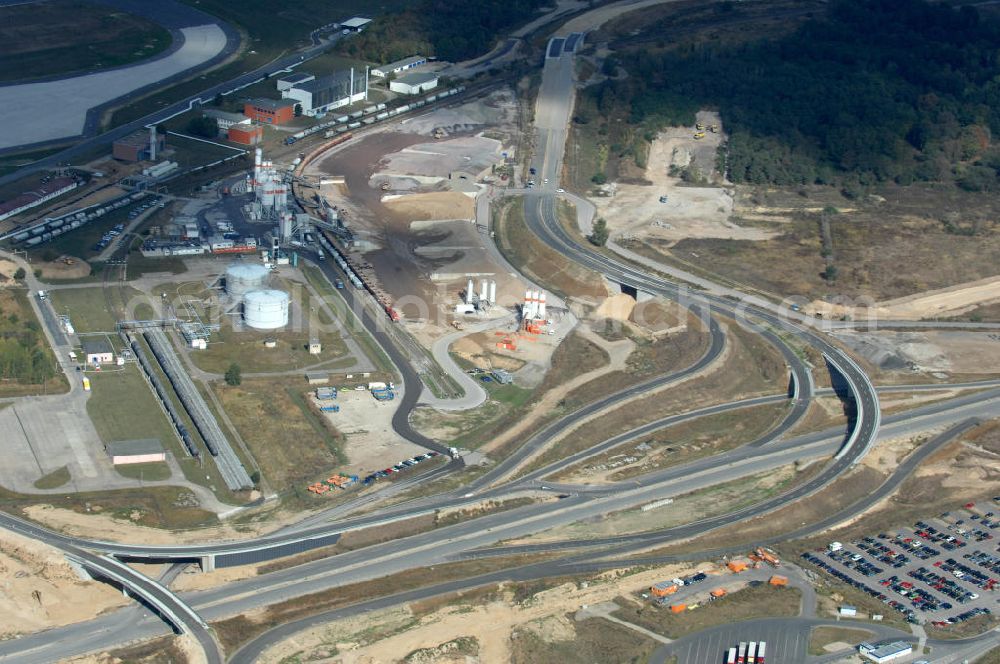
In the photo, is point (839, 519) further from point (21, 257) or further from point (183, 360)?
point (21, 257)

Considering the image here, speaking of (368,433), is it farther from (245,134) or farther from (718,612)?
(245,134)

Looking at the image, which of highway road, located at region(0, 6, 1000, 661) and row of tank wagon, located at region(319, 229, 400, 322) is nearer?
highway road, located at region(0, 6, 1000, 661)

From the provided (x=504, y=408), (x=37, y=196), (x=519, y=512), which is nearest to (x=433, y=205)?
(x=37, y=196)

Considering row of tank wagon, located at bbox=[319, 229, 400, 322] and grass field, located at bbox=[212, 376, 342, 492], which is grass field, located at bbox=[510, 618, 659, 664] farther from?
row of tank wagon, located at bbox=[319, 229, 400, 322]

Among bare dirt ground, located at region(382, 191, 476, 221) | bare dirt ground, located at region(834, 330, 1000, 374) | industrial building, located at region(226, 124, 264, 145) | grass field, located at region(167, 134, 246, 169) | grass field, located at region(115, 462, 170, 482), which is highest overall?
industrial building, located at region(226, 124, 264, 145)

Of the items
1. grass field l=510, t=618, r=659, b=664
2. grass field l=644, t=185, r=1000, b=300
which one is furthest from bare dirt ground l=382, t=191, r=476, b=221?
grass field l=510, t=618, r=659, b=664

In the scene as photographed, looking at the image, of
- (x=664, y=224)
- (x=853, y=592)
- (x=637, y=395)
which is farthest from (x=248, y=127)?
(x=853, y=592)
